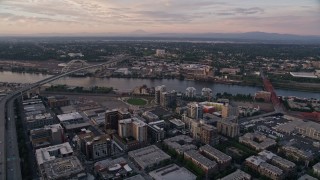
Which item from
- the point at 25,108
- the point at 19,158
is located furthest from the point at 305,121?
the point at 25,108

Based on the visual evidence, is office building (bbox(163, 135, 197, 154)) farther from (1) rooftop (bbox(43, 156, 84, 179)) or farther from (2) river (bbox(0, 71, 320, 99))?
(2) river (bbox(0, 71, 320, 99))

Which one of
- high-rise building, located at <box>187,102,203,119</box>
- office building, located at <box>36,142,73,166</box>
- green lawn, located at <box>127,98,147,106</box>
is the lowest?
office building, located at <box>36,142,73,166</box>

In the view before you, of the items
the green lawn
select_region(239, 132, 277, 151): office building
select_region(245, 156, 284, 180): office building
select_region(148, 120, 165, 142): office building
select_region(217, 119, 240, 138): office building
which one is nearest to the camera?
select_region(245, 156, 284, 180): office building

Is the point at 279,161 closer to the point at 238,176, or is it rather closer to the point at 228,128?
the point at 238,176

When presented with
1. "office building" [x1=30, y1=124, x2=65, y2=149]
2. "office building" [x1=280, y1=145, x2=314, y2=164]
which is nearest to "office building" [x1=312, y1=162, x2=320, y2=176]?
"office building" [x1=280, y1=145, x2=314, y2=164]

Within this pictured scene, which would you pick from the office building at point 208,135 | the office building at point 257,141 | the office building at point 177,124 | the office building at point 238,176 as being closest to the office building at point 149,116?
the office building at point 177,124

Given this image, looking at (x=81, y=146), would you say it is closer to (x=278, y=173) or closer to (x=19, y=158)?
(x=19, y=158)
